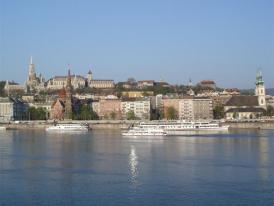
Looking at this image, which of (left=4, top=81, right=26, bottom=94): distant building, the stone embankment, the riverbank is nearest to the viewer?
the riverbank

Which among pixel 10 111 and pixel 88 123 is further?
pixel 10 111

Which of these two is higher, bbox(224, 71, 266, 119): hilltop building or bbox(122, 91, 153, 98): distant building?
bbox(122, 91, 153, 98): distant building

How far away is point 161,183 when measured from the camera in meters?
15.8

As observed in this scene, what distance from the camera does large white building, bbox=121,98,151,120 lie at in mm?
64188

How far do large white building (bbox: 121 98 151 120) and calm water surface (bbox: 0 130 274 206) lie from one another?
3878cm

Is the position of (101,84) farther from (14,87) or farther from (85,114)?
(85,114)

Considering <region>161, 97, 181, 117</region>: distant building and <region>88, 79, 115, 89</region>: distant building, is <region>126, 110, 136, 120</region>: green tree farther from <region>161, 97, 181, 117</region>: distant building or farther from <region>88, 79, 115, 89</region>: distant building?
<region>88, 79, 115, 89</region>: distant building

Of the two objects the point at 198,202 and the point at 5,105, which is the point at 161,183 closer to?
the point at 198,202

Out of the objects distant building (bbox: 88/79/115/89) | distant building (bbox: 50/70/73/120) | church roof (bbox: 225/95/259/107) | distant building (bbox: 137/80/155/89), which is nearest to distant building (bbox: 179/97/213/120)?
church roof (bbox: 225/95/259/107)

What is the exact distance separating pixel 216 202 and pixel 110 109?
5295 centimetres

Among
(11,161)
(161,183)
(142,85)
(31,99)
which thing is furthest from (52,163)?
(142,85)

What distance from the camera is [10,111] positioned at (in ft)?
204

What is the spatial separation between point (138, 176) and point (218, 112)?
4825 centimetres

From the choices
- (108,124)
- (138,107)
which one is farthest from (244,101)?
(108,124)
